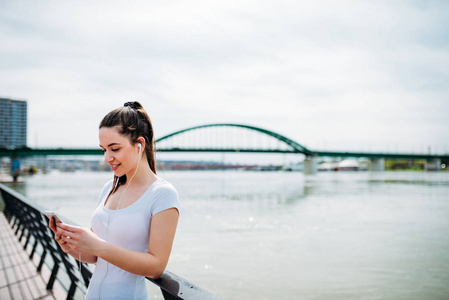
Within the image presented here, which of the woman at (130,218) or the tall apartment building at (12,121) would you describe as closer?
the woman at (130,218)

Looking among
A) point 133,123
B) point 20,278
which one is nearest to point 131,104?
point 133,123

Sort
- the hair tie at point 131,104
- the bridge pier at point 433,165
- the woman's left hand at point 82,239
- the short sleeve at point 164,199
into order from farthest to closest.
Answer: the bridge pier at point 433,165 → the hair tie at point 131,104 → the short sleeve at point 164,199 → the woman's left hand at point 82,239

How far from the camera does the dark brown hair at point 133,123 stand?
159cm

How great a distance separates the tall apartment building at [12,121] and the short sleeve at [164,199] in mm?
112973

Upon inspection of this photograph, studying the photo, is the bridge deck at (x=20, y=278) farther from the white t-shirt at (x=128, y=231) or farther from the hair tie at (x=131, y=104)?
the hair tie at (x=131, y=104)

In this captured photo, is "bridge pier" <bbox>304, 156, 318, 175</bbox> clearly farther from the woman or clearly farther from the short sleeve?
the short sleeve

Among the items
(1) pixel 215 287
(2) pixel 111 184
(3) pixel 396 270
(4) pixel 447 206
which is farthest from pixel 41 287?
(4) pixel 447 206

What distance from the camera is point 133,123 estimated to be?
5.26 feet

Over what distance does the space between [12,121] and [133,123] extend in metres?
116

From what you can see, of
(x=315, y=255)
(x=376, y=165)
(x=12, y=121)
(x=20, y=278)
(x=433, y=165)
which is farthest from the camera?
(x=12, y=121)

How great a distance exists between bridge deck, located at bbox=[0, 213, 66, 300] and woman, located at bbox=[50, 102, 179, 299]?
2.82 meters

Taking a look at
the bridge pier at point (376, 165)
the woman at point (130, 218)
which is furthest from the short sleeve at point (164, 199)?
the bridge pier at point (376, 165)

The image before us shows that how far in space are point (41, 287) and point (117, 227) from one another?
3.37m

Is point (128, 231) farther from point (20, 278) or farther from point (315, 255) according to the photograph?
point (315, 255)
